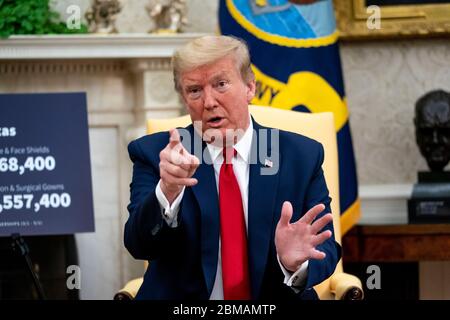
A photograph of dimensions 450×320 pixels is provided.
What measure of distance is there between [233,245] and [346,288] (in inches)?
27.4

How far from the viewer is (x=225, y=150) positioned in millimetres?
1971

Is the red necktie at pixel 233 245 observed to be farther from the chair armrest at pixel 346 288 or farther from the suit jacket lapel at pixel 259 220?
the chair armrest at pixel 346 288

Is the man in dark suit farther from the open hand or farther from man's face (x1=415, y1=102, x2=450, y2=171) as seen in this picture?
man's face (x1=415, y1=102, x2=450, y2=171)

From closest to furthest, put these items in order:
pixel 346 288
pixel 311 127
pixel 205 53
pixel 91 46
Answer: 1. pixel 205 53
2. pixel 346 288
3. pixel 311 127
4. pixel 91 46

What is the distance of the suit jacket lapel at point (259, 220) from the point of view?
1.87 meters

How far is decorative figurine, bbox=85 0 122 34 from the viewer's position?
404 cm

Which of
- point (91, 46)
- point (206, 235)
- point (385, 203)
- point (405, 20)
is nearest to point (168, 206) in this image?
point (206, 235)

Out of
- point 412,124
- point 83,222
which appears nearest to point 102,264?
point 83,222

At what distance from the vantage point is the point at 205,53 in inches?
73.0

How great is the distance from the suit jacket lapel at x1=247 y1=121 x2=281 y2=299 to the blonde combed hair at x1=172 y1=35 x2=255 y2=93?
233 millimetres

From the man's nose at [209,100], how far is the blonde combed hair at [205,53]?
6cm

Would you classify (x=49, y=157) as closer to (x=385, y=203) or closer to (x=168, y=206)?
(x=385, y=203)

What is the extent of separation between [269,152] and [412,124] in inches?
100
